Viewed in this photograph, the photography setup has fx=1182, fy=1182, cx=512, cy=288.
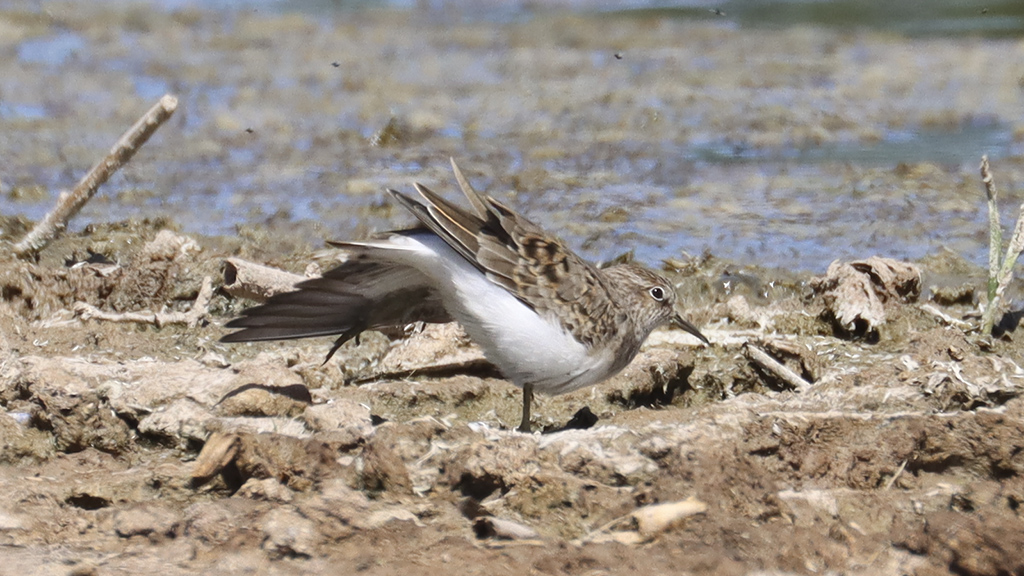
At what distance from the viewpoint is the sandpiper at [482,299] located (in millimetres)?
4879

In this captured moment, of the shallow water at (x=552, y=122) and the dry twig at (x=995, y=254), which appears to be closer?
the dry twig at (x=995, y=254)

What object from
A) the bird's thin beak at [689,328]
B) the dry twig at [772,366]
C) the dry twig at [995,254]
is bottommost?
the dry twig at [772,366]

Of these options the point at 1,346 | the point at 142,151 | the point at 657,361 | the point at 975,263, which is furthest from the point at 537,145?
the point at 1,346

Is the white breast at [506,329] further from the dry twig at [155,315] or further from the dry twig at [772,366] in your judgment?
the dry twig at [155,315]

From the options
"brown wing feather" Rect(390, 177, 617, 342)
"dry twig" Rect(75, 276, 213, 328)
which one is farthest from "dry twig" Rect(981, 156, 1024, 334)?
"dry twig" Rect(75, 276, 213, 328)

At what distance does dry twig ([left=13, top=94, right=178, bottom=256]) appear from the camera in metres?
6.07

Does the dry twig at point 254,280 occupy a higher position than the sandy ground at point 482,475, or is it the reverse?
the dry twig at point 254,280

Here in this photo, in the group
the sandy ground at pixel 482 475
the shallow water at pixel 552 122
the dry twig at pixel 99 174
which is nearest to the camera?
the sandy ground at pixel 482 475

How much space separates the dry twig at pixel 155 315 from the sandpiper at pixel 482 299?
3.90ft

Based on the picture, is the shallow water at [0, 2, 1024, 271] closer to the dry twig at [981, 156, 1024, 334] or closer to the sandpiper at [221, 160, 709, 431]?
the dry twig at [981, 156, 1024, 334]

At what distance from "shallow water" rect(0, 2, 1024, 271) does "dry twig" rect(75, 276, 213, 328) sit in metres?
1.83

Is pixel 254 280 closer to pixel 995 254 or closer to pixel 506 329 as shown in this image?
pixel 506 329

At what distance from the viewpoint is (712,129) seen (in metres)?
11.6

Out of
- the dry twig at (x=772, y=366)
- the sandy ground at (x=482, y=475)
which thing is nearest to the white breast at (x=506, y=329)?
the sandy ground at (x=482, y=475)
